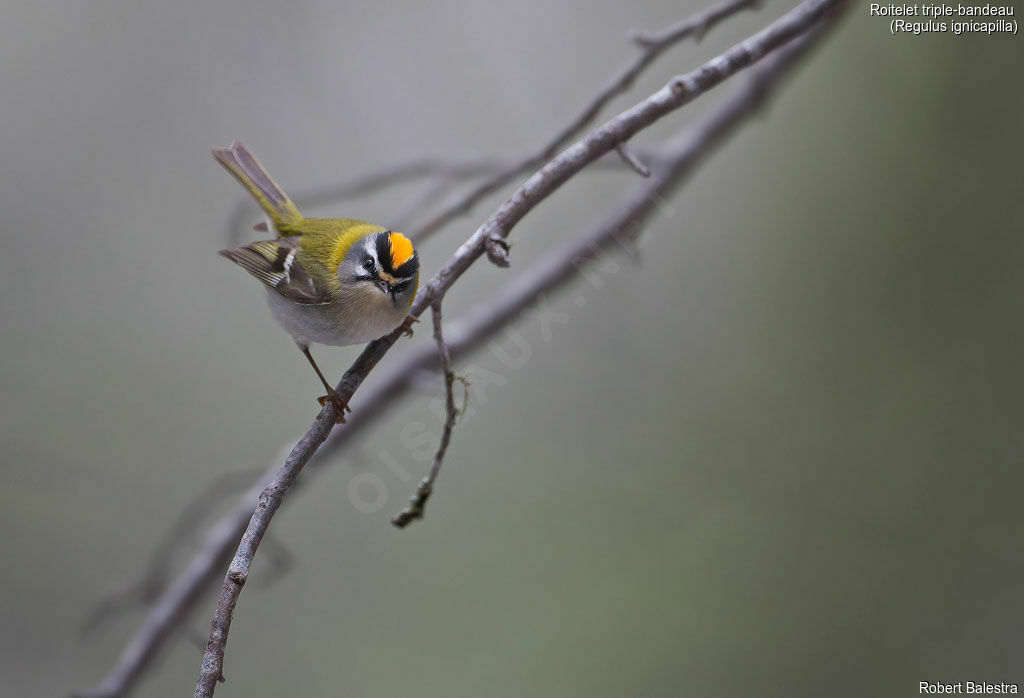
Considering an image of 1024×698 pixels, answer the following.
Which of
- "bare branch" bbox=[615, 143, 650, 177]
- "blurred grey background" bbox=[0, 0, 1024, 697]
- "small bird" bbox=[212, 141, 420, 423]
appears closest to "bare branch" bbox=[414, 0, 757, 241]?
"bare branch" bbox=[615, 143, 650, 177]

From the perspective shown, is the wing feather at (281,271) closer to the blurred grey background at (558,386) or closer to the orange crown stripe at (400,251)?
the orange crown stripe at (400,251)

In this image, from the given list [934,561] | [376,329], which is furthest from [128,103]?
[934,561]

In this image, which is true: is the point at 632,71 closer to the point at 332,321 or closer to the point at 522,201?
the point at 522,201

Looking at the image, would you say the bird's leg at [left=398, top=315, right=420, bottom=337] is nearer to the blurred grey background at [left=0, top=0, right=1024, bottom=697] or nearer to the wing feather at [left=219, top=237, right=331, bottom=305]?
the wing feather at [left=219, top=237, right=331, bottom=305]

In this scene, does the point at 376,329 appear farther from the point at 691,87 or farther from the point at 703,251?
the point at 703,251

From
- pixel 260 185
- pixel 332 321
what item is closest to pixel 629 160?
pixel 332 321

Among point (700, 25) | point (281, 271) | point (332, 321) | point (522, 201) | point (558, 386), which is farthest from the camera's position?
point (558, 386)
